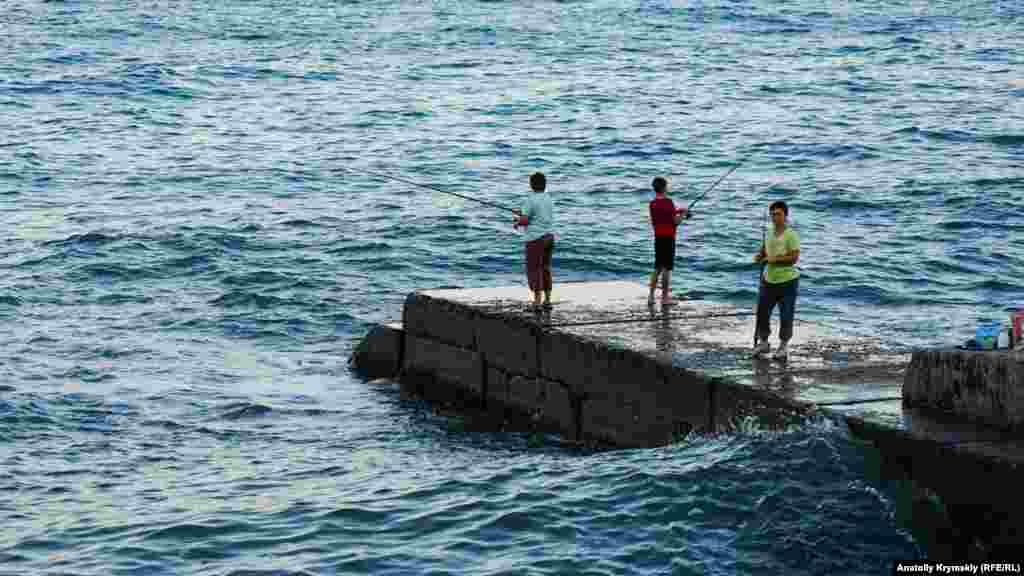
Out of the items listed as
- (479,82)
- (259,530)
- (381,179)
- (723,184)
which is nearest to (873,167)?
(723,184)

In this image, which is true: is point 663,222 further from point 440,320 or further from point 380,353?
point 380,353

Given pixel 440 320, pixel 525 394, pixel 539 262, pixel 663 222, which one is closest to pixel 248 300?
pixel 440 320

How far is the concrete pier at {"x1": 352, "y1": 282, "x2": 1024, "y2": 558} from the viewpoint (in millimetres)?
10914

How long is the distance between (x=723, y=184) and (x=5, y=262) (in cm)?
1295

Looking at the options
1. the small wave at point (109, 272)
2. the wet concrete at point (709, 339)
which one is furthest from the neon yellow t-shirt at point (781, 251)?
the small wave at point (109, 272)

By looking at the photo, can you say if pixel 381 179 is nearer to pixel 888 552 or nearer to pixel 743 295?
pixel 743 295

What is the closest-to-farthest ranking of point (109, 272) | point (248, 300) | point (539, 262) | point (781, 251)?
point (781, 251) → point (539, 262) → point (248, 300) → point (109, 272)

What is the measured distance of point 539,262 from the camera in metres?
16.3

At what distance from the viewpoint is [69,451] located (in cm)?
1523

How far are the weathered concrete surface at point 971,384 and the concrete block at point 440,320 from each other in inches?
216

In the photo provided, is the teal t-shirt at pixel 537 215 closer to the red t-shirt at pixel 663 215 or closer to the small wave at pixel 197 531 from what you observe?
the red t-shirt at pixel 663 215

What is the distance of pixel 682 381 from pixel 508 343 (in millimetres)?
2679

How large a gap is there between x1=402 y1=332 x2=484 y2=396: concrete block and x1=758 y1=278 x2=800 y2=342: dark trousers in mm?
3311

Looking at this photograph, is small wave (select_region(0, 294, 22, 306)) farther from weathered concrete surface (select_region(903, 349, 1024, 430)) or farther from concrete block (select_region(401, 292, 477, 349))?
weathered concrete surface (select_region(903, 349, 1024, 430))
